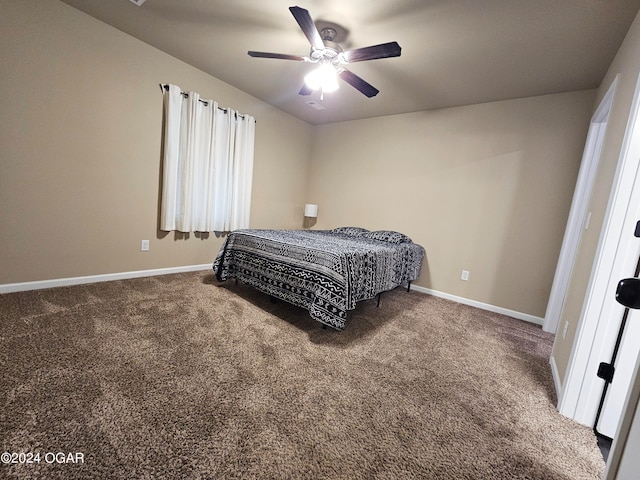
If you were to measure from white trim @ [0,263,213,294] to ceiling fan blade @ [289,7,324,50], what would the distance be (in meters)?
2.84

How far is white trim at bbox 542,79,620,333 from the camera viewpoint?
2.41m

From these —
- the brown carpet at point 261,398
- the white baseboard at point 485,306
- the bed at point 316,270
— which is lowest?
the brown carpet at point 261,398

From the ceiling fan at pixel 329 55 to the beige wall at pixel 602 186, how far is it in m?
1.36

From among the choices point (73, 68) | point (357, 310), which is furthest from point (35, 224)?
point (357, 310)

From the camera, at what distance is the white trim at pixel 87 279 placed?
2.24m

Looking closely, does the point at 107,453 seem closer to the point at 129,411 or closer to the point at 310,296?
the point at 129,411

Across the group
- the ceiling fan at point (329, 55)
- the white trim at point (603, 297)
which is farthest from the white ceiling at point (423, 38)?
the white trim at point (603, 297)

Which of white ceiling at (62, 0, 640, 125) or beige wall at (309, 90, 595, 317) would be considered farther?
beige wall at (309, 90, 595, 317)

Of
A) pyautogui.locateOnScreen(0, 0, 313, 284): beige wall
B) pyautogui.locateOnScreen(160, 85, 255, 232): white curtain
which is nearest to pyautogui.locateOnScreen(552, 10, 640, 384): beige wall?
pyautogui.locateOnScreen(160, 85, 255, 232): white curtain

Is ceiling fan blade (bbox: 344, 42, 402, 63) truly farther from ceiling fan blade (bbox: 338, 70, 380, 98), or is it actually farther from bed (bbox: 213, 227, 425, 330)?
bed (bbox: 213, 227, 425, 330)

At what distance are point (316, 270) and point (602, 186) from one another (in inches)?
76.0

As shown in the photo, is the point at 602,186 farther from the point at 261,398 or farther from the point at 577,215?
the point at 261,398

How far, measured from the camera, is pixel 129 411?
46.5 inches

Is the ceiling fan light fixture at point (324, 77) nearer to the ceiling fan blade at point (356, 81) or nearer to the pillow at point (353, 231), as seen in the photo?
the ceiling fan blade at point (356, 81)
